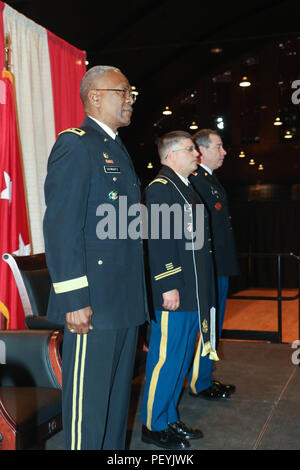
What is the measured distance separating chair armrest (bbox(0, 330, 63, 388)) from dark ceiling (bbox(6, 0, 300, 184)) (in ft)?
10.00

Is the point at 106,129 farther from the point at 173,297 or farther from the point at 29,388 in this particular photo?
the point at 29,388

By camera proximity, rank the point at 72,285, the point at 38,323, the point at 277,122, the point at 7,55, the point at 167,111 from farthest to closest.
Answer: the point at 277,122 < the point at 167,111 < the point at 7,55 < the point at 38,323 < the point at 72,285

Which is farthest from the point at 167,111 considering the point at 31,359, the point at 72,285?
the point at 72,285

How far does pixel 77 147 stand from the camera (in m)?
1.58

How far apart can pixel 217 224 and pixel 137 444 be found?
4.13ft

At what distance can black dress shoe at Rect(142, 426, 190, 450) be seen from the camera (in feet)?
7.57

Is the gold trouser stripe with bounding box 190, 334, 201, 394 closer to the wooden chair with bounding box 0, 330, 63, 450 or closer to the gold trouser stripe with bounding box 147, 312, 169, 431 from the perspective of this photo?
the gold trouser stripe with bounding box 147, 312, 169, 431

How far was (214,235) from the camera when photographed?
3025 mm

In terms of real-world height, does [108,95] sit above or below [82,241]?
above

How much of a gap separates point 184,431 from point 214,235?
110 cm

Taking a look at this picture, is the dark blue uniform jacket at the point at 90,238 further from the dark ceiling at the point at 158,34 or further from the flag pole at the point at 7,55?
the dark ceiling at the point at 158,34

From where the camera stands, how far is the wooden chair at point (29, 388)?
5.53ft
